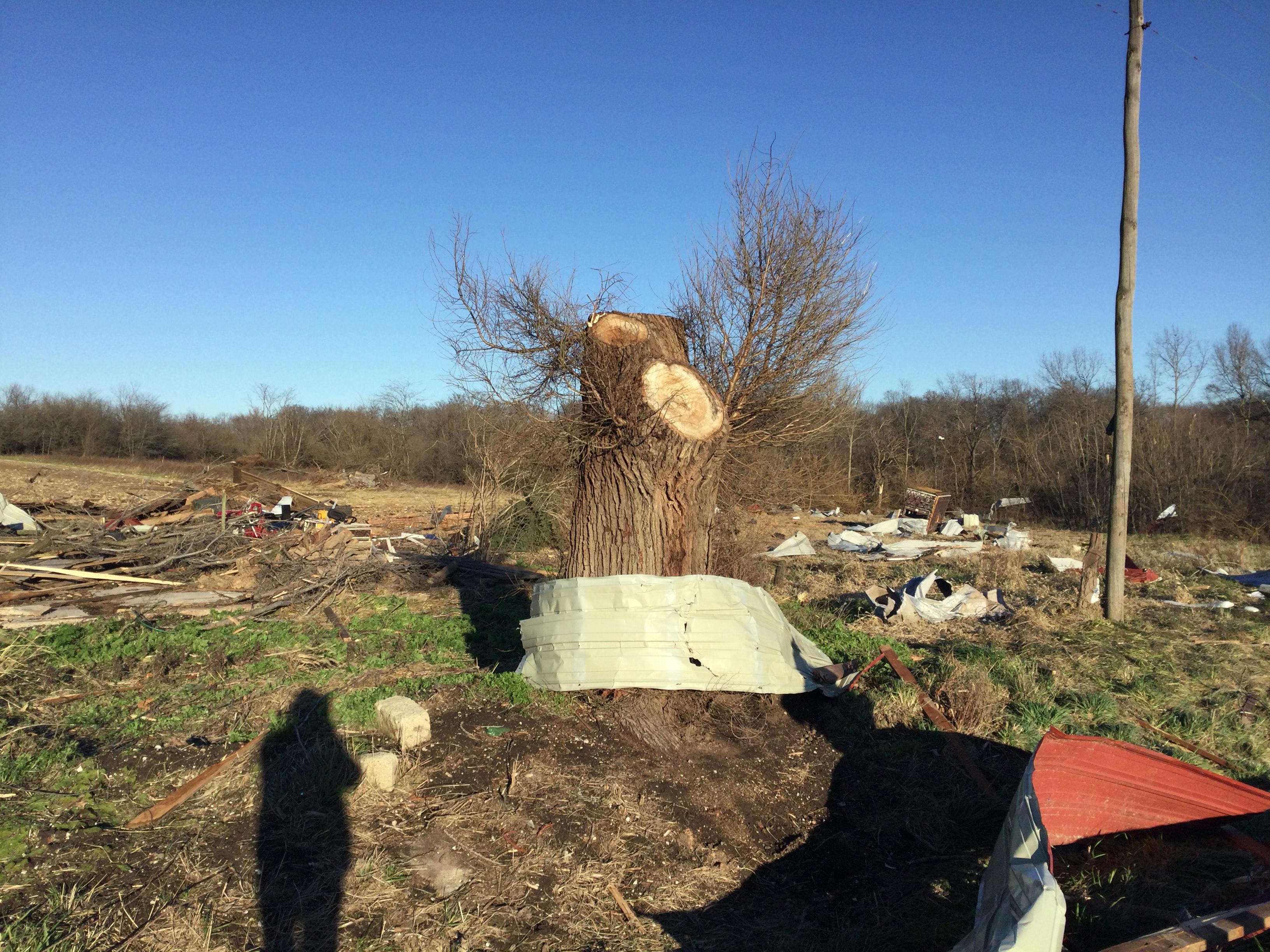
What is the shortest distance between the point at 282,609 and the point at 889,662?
20.6 feet

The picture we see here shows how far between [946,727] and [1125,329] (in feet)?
17.7

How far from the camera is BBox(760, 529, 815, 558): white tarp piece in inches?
549

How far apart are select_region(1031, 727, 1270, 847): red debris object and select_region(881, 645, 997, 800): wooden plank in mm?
687

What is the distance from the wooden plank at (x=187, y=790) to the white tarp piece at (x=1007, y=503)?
22600 mm

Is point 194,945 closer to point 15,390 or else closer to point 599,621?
point 599,621

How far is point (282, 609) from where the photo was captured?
8.24m

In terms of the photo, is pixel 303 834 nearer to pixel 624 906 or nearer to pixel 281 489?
pixel 624 906

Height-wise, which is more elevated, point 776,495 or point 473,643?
point 776,495

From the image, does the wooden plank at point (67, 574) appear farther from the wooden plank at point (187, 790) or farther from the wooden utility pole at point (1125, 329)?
the wooden utility pole at point (1125, 329)

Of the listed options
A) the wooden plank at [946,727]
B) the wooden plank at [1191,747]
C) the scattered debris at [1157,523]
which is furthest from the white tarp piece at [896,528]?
the wooden plank at [1191,747]

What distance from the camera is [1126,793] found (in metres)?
3.60

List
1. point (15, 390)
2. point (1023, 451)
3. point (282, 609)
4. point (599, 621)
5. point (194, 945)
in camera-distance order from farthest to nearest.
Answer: point (15, 390) < point (1023, 451) < point (282, 609) < point (599, 621) < point (194, 945)

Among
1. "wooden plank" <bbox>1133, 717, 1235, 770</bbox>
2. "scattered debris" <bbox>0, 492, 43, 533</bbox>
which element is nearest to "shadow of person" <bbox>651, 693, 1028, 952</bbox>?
"wooden plank" <bbox>1133, 717, 1235, 770</bbox>

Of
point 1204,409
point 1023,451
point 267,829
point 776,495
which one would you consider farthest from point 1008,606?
point 1204,409
